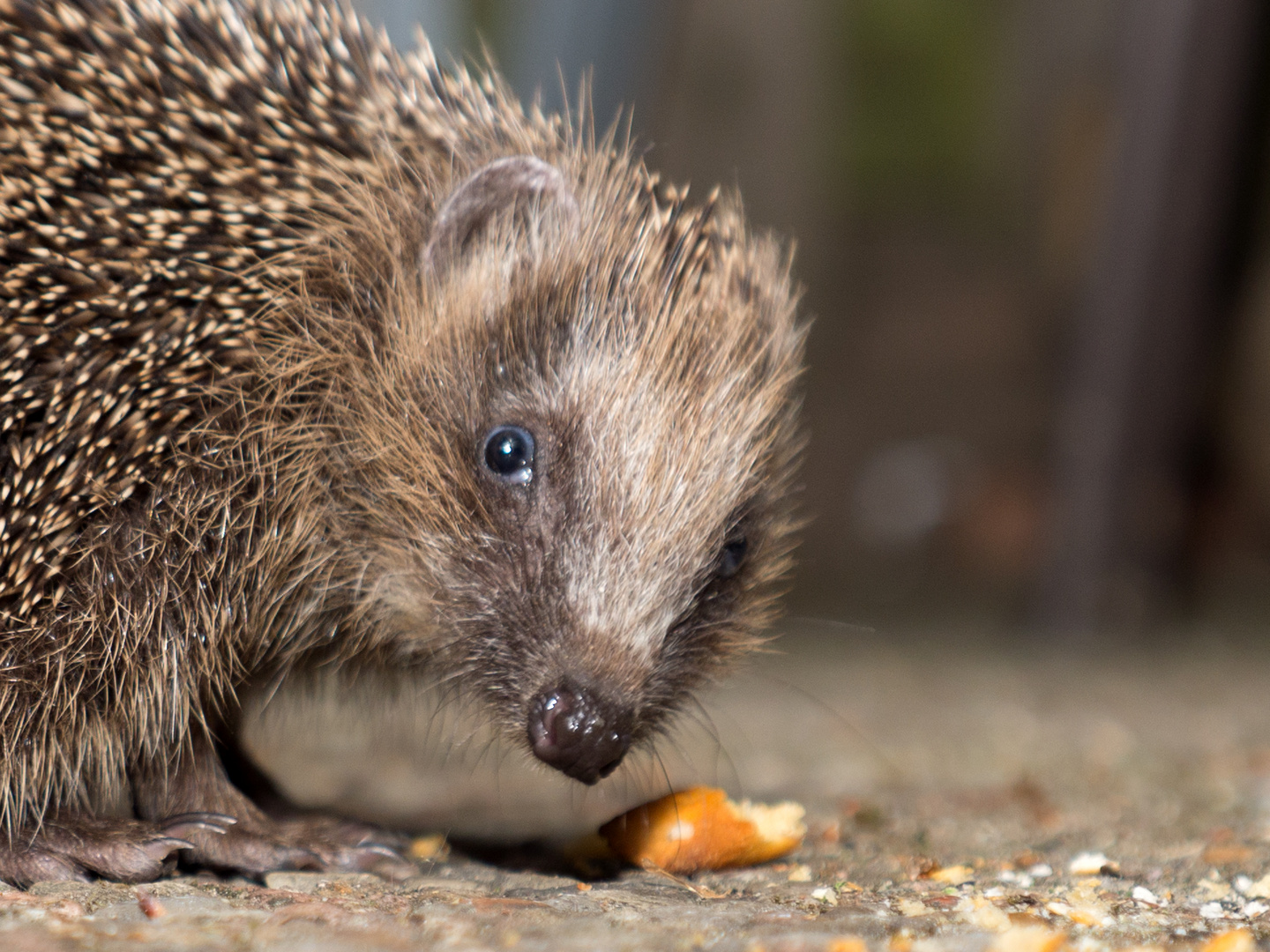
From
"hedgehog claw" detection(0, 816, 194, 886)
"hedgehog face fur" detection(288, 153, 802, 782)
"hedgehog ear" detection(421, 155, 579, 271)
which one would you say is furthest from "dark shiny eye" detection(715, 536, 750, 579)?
"hedgehog claw" detection(0, 816, 194, 886)

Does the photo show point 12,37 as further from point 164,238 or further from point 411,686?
point 411,686

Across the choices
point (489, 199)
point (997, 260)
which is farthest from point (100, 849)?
point (997, 260)

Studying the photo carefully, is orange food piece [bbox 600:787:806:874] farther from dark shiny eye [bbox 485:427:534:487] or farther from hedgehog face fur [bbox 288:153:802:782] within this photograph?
dark shiny eye [bbox 485:427:534:487]

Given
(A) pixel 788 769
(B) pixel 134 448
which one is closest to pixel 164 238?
(B) pixel 134 448

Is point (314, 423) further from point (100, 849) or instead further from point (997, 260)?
point (997, 260)

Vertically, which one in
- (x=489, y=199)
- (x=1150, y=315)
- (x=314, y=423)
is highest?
(x=1150, y=315)

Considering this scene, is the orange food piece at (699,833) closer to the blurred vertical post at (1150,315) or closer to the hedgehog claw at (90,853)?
the hedgehog claw at (90,853)
